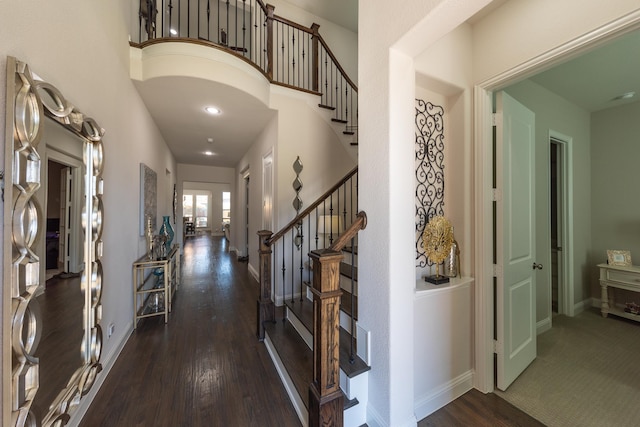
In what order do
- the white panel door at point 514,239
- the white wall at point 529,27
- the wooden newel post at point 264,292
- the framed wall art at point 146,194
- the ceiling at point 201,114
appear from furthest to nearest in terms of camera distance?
the framed wall art at point 146,194 → the ceiling at point 201,114 → the wooden newel post at point 264,292 → the white panel door at point 514,239 → the white wall at point 529,27

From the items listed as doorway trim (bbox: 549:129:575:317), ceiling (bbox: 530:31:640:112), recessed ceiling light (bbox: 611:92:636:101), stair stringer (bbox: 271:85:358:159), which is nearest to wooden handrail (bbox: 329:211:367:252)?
stair stringer (bbox: 271:85:358:159)

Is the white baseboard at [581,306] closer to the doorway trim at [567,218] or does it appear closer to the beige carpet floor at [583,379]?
the doorway trim at [567,218]

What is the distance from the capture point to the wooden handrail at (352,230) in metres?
1.37

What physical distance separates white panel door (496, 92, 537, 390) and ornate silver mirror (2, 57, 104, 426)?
2.75m

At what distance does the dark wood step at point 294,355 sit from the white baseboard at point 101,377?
127cm

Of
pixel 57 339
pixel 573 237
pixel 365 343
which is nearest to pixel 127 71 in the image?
pixel 57 339

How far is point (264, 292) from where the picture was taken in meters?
2.52

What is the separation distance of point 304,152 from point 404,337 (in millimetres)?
2588

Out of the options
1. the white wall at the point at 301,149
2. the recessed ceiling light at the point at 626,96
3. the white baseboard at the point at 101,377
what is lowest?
the white baseboard at the point at 101,377

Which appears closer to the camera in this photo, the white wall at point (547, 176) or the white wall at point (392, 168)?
the white wall at point (392, 168)

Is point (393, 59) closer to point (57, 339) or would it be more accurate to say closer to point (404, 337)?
point (404, 337)

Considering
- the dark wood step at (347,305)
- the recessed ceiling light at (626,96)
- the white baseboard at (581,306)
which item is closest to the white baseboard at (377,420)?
the dark wood step at (347,305)

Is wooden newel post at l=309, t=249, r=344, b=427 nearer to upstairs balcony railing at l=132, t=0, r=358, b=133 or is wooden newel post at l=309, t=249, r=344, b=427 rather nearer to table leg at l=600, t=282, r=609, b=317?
upstairs balcony railing at l=132, t=0, r=358, b=133

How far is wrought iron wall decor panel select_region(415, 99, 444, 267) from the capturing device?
184 cm
